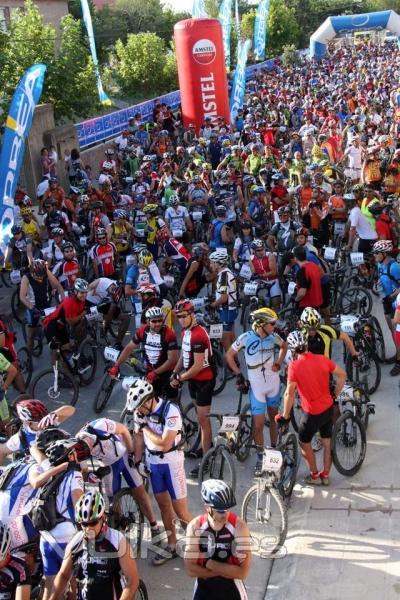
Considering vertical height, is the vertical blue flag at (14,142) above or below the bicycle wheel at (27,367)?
above

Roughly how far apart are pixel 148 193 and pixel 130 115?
514 inches

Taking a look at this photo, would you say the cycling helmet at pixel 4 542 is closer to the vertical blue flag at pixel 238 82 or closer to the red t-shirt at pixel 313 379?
the red t-shirt at pixel 313 379

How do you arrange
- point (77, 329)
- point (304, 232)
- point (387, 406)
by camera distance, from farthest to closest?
point (304, 232) → point (77, 329) → point (387, 406)

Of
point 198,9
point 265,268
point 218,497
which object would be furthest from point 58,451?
point 198,9

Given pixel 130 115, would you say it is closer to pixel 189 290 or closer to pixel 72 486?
pixel 189 290

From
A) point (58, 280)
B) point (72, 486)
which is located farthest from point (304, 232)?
point (72, 486)

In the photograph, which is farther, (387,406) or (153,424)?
(387,406)

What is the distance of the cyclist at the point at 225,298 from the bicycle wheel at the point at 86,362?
170cm

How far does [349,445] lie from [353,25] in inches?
1606

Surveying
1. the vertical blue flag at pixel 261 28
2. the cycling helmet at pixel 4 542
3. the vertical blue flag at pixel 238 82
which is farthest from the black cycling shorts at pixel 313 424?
the vertical blue flag at pixel 261 28

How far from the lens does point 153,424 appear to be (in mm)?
5914

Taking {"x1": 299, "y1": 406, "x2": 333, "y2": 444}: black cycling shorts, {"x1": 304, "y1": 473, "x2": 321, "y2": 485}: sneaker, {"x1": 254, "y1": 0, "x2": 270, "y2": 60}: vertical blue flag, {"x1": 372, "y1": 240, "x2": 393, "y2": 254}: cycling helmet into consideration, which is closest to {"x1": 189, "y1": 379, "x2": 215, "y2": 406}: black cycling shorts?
{"x1": 299, "y1": 406, "x2": 333, "y2": 444}: black cycling shorts

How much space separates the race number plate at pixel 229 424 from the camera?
264 inches

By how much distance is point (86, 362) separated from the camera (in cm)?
980
